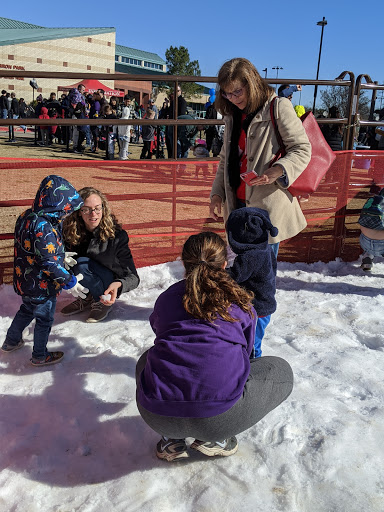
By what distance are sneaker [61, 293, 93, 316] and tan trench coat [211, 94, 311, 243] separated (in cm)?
167

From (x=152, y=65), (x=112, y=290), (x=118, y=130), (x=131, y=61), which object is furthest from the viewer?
(x=152, y=65)

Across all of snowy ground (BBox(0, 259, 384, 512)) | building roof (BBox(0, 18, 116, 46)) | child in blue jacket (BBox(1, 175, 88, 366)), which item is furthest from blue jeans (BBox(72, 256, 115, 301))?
building roof (BBox(0, 18, 116, 46))

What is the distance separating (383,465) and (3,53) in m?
47.9

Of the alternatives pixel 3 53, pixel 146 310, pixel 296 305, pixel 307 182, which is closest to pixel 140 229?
pixel 146 310

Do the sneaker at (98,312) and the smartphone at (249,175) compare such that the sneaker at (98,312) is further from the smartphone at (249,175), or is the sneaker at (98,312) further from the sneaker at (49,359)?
the smartphone at (249,175)

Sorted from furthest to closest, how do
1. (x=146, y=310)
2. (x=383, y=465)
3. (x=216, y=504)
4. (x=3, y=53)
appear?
(x=3, y=53), (x=146, y=310), (x=383, y=465), (x=216, y=504)

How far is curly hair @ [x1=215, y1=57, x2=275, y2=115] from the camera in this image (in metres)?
2.70

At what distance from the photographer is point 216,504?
195cm

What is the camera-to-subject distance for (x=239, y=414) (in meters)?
2.01

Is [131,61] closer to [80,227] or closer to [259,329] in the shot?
[80,227]

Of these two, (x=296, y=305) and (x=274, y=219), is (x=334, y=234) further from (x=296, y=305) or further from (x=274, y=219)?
(x=274, y=219)

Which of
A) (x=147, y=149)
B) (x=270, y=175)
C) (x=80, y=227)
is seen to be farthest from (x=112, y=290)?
(x=147, y=149)

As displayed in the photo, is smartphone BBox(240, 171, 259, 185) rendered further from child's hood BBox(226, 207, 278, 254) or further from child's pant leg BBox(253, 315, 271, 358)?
child's pant leg BBox(253, 315, 271, 358)

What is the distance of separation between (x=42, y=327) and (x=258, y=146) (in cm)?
178
